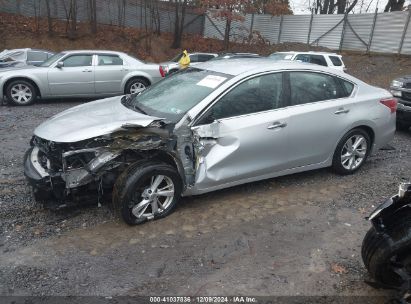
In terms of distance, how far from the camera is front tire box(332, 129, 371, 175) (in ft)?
17.3

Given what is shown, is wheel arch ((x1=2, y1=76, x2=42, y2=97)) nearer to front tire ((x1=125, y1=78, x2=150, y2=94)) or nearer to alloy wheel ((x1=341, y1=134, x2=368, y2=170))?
front tire ((x1=125, y1=78, x2=150, y2=94))

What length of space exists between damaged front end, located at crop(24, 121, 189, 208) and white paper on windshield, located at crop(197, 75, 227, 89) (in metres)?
0.79

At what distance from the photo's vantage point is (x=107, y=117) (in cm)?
420

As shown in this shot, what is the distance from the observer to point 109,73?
35.0ft

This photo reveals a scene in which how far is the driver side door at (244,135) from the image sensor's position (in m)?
4.20

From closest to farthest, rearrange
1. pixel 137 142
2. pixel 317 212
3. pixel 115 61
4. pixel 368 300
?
pixel 368 300
pixel 137 142
pixel 317 212
pixel 115 61

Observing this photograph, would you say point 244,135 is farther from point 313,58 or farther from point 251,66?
point 313,58

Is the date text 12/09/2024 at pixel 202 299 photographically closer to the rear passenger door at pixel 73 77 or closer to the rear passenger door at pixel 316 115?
the rear passenger door at pixel 316 115

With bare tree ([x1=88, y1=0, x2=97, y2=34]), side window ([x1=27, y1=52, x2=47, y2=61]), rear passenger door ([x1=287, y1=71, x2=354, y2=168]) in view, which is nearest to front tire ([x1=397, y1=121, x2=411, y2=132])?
rear passenger door ([x1=287, y1=71, x2=354, y2=168])

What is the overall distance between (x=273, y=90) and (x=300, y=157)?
91 centimetres

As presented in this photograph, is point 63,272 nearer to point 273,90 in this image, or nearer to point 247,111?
point 247,111

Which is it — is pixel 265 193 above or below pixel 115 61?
below

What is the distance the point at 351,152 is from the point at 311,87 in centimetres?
115

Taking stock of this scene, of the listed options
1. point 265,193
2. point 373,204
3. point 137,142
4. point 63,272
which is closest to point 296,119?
point 265,193
